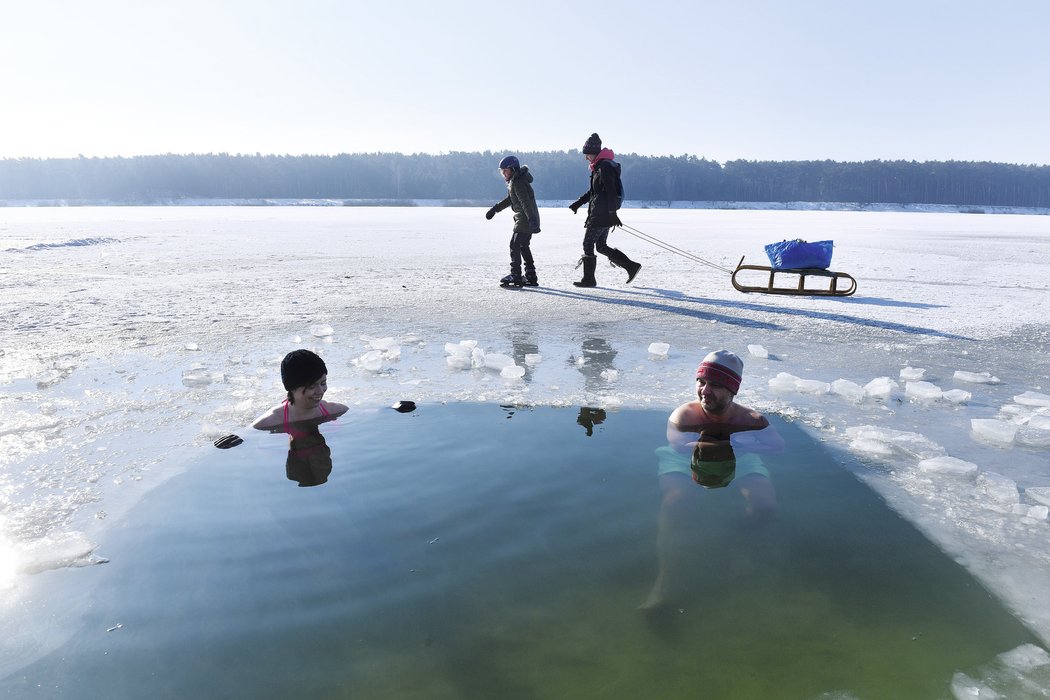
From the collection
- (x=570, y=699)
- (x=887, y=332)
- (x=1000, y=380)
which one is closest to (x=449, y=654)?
(x=570, y=699)

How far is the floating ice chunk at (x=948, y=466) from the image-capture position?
9.83 ft

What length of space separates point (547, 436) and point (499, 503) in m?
0.86

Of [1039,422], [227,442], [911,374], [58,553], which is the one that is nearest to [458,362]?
[227,442]

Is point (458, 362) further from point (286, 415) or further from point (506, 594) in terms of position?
point (506, 594)

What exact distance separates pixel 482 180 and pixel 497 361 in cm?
10345

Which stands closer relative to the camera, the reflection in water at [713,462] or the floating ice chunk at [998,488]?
the floating ice chunk at [998,488]

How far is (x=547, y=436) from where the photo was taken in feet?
11.5

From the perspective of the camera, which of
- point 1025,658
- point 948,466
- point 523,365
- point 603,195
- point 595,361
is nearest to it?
point 1025,658

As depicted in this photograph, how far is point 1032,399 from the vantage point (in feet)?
13.4

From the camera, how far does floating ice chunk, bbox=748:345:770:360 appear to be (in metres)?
5.26

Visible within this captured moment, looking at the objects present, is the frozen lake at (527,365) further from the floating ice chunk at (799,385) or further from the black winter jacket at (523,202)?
the black winter jacket at (523,202)

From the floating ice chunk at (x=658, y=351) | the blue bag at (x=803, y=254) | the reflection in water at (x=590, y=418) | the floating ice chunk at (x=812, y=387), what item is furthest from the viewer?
the blue bag at (x=803, y=254)

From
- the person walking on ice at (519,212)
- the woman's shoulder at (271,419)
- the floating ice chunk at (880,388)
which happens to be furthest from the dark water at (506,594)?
the person walking on ice at (519,212)

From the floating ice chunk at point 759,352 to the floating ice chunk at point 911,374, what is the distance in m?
0.97
